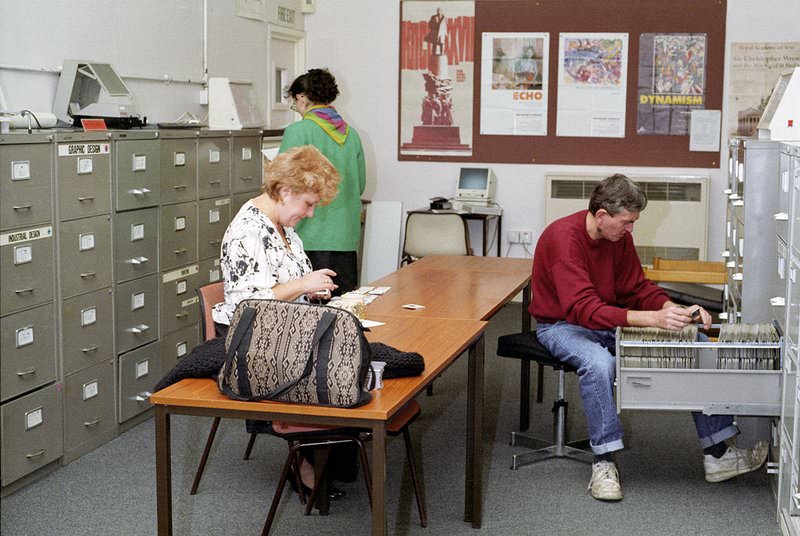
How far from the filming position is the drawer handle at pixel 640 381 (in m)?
3.55

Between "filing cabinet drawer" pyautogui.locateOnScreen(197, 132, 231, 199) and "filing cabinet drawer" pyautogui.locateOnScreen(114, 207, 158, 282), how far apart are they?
476mm

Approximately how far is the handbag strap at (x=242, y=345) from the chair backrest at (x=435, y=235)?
4.54 m

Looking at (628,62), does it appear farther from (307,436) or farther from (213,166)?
(307,436)

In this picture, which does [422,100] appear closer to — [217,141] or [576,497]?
[217,141]

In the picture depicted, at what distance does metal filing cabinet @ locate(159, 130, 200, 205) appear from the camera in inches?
190

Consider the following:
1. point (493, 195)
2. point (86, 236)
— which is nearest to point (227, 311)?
point (86, 236)

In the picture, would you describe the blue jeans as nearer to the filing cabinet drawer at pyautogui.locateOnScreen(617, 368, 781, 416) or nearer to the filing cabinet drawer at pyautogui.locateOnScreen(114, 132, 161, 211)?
the filing cabinet drawer at pyautogui.locateOnScreen(617, 368, 781, 416)

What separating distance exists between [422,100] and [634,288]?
13.1 feet

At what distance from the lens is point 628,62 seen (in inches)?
296

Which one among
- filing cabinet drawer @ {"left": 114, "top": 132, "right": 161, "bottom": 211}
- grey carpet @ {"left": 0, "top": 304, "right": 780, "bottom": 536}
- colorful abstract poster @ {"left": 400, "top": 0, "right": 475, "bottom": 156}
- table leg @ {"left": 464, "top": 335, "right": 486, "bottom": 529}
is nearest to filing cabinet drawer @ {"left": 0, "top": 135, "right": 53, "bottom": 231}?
filing cabinet drawer @ {"left": 114, "top": 132, "right": 161, "bottom": 211}

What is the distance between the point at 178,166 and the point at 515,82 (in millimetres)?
3464

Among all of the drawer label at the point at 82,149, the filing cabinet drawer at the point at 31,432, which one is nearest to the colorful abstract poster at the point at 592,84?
the drawer label at the point at 82,149

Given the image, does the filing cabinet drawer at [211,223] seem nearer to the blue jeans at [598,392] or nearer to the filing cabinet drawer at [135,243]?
the filing cabinet drawer at [135,243]

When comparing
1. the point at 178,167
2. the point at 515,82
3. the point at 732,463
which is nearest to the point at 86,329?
the point at 178,167
